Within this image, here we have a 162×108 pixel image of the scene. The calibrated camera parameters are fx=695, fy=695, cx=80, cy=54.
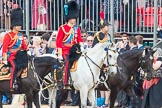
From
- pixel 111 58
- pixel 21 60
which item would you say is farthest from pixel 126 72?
pixel 21 60

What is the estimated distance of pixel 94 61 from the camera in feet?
49.8

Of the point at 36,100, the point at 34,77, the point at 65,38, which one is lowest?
the point at 36,100

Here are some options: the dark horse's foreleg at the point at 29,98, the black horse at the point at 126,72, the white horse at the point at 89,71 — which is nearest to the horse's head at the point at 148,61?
the black horse at the point at 126,72

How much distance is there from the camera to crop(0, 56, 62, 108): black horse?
602 inches

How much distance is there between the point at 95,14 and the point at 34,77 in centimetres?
490

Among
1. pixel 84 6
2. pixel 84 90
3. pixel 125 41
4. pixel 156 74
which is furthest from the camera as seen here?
pixel 84 6

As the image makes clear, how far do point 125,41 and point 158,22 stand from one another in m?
1.21

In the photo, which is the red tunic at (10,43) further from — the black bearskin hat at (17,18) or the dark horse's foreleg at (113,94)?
the dark horse's foreleg at (113,94)

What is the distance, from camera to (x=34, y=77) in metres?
15.4

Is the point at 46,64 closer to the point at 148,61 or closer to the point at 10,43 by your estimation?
the point at 10,43

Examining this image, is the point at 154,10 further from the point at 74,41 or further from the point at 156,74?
the point at 74,41

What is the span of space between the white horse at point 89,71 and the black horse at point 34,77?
54cm

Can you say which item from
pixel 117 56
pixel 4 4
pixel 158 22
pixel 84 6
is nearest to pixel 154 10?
pixel 158 22

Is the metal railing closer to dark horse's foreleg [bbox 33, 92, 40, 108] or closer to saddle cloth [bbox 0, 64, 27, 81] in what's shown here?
dark horse's foreleg [bbox 33, 92, 40, 108]
